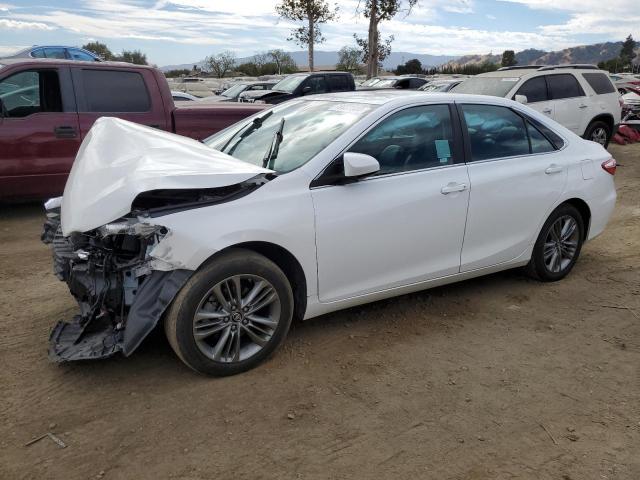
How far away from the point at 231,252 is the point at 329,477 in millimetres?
1359

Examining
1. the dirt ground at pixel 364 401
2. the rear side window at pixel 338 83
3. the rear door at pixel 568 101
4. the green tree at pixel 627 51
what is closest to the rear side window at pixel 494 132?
the dirt ground at pixel 364 401

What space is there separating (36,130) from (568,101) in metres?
9.42

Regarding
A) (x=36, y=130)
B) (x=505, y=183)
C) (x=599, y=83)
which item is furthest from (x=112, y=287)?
(x=599, y=83)

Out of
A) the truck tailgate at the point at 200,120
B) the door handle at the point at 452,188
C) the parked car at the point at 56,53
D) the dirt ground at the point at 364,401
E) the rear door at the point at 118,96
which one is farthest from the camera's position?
the parked car at the point at 56,53

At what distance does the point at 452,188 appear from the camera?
406cm

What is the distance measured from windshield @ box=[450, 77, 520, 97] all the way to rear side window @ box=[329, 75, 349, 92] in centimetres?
477

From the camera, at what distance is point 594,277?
5207 millimetres

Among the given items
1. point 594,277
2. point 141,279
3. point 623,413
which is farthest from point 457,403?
point 594,277

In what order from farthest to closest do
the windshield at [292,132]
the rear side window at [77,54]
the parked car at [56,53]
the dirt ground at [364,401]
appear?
the rear side window at [77,54], the parked car at [56,53], the windshield at [292,132], the dirt ground at [364,401]

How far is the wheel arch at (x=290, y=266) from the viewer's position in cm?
343

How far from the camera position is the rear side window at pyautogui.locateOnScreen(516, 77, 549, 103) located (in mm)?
10484

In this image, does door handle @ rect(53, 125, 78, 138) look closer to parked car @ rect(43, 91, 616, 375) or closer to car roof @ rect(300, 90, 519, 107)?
parked car @ rect(43, 91, 616, 375)

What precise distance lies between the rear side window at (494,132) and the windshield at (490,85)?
584cm

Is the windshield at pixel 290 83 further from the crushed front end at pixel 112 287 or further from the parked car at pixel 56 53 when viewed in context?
the crushed front end at pixel 112 287
